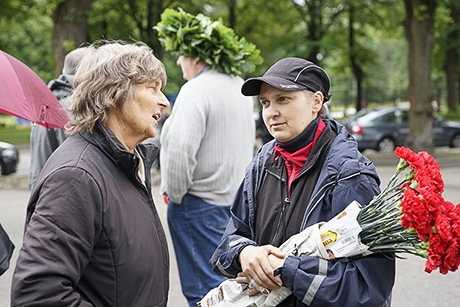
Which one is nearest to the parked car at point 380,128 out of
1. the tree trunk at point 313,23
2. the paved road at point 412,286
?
the tree trunk at point 313,23

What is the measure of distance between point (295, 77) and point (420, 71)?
1529cm

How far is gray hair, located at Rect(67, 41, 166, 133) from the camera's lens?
7.48 feet

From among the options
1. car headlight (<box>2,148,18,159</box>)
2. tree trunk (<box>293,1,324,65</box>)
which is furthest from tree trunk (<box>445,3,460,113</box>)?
car headlight (<box>2,148,18,159</box>)

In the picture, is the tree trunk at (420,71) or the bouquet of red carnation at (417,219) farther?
the tree trunk at (420,71)

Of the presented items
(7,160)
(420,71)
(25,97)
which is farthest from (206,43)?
(420,71)

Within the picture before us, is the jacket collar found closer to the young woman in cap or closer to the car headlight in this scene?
the young woman in cap

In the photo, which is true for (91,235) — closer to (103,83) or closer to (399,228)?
(103,83)

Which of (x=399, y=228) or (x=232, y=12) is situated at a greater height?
(x=232, y=12)

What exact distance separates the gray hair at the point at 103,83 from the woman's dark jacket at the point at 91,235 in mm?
70

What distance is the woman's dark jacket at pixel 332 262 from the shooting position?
2.29 metres

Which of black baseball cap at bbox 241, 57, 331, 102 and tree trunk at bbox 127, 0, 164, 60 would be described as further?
tree trunk at bbox 127, 0, 164, 60

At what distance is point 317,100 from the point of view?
8.80 feet

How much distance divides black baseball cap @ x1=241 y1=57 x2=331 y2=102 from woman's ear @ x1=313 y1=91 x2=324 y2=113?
0.08ft

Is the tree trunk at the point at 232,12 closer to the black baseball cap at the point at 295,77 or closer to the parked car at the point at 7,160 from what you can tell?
the parked car at the point at 7,160
